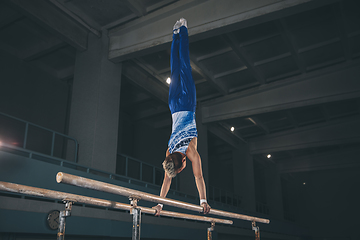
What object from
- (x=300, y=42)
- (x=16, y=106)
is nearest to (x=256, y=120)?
(x=300, y=42)

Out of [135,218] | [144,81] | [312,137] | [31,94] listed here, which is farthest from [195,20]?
[312,137]

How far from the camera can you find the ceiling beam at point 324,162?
20172 millimetres

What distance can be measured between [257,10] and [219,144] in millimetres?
12995

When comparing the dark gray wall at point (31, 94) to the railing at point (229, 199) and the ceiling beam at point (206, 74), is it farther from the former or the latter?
the railing at point (229, 199)

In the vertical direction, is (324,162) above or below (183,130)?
above

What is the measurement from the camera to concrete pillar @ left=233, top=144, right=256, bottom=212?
16.8 meters

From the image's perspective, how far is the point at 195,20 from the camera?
799cm

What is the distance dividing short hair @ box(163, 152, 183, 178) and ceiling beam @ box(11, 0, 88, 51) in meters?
5.73

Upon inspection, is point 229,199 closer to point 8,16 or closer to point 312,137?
point 312,137

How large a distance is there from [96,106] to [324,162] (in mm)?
17310

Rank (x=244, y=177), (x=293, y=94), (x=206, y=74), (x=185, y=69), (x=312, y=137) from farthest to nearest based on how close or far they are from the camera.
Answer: (x=244, y=177) → (x=312, y=137) → (x=293, y=94) → (x=206, y=74) → (x=185, y=69)

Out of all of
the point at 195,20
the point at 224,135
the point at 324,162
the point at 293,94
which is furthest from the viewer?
the point at 324,162

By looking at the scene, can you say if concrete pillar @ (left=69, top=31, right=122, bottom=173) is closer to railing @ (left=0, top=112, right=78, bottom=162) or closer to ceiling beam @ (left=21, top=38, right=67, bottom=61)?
railing @ (left=0, top=112, right=78, bottom=162)

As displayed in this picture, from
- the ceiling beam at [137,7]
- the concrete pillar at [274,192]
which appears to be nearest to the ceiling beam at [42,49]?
the ceiling beam at [137,7]
